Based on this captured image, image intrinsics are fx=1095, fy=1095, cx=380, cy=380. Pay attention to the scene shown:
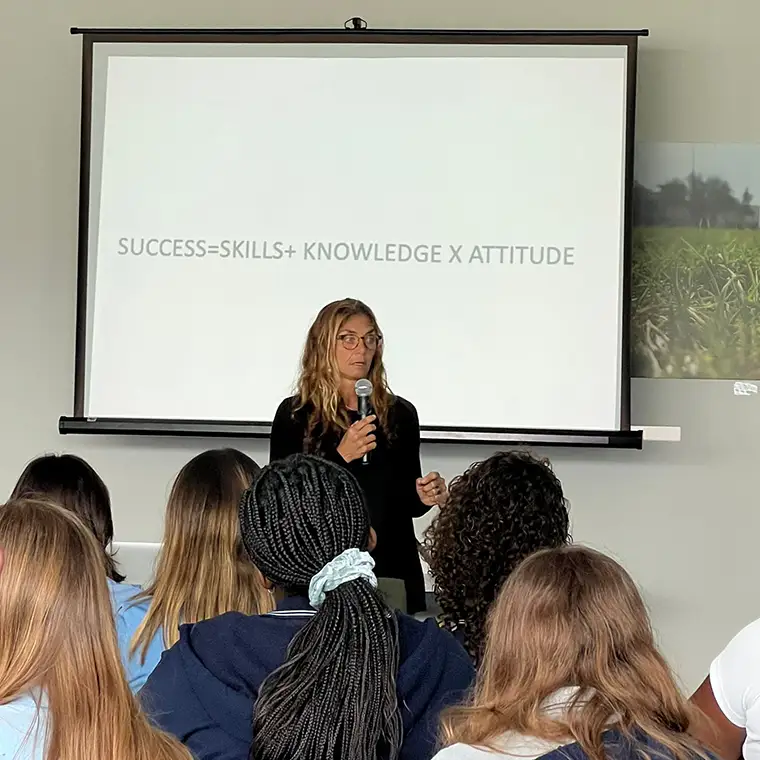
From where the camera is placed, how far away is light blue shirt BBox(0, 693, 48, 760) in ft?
3.94

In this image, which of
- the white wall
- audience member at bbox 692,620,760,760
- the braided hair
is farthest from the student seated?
the white wall

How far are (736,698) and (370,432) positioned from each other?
59.1 inches

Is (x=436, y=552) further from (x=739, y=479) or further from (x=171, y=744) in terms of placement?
(x=739, y=479)

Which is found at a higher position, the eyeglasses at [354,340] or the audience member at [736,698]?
the eyeglasses at [354,340]

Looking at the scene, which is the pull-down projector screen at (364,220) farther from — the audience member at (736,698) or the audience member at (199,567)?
the audience member at (736,698)

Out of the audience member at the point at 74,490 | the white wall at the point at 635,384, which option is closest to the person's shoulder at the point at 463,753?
the audience member at the point at 74,490

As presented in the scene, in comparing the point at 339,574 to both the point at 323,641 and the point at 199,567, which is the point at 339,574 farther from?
the point at 199,567

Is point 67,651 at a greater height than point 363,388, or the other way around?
point 363,388

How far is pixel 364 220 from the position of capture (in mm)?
4047

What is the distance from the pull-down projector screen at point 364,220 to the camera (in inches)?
155

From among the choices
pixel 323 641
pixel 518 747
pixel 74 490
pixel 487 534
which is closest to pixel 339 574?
pixel 323 641

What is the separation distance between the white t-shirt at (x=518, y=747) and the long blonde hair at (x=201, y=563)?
0.72 m

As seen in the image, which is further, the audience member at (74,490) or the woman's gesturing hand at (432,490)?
the woman's gesturing hand at (432,490)

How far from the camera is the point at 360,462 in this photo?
9.86 feet
